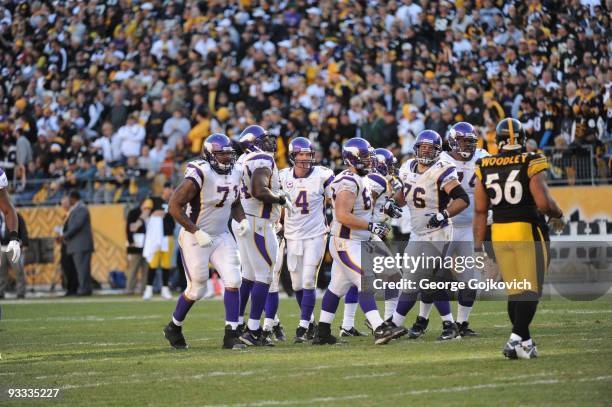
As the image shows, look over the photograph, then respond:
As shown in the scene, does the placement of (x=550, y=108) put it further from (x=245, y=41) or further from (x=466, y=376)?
(x=466, y=376)

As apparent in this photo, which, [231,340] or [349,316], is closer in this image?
[231,340]

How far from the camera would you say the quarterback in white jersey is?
10.7 meters

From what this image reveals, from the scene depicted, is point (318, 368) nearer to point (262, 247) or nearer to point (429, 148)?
point (262, 247)

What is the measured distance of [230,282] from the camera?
389 inches

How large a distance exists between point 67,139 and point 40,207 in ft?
5.54

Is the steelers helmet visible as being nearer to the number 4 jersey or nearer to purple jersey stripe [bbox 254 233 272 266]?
the number 4 jersey

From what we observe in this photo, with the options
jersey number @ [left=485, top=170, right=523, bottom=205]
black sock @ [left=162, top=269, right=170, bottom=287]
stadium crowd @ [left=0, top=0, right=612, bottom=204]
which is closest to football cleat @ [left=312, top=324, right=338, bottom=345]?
jersey number @ [left=485, top=170, right=523, bottom=205]

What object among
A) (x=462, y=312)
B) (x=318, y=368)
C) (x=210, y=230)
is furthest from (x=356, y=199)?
(x=318, y=368)

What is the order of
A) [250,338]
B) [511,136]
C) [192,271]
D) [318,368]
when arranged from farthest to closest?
[250,338]
[192,271]
[511,136]
[318,368]

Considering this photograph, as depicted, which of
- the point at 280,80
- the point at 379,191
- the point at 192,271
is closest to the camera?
the point at 192,271

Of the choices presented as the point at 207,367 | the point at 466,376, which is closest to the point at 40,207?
the point at 207,367

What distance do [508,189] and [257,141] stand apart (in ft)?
10.6

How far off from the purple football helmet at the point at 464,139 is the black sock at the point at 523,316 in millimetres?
3047

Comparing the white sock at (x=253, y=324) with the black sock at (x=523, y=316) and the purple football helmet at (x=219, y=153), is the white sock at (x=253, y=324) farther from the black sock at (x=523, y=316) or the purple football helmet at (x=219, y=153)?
the black sock at (x=523, y=316)
